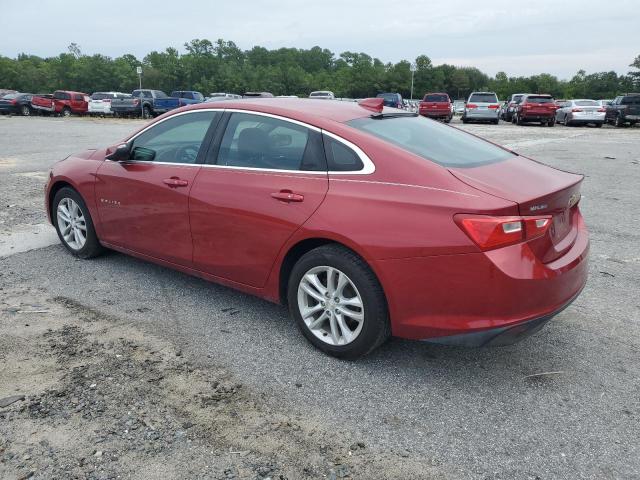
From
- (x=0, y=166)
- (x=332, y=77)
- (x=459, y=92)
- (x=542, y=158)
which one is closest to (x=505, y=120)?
(x=542, y=158)

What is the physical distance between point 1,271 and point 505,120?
115 ft

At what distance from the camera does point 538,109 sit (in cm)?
2862

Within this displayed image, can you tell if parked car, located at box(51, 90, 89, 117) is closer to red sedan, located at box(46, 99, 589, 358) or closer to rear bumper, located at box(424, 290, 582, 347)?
red sedan, located at box(46, 99, 589, 358)

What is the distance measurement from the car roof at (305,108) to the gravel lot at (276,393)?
1483 mm

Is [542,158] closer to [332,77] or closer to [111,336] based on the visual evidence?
[111,336]

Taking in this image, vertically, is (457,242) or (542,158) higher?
(457,242)

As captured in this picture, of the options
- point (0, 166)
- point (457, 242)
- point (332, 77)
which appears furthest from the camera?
point (332, 77)

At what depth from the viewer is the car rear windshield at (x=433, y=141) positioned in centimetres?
349

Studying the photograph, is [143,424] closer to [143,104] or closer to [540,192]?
[540,192]

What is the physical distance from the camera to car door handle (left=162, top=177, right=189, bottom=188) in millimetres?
4215

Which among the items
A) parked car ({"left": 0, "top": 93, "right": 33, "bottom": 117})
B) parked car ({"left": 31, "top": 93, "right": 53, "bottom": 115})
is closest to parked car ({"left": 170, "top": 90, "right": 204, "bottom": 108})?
parked car ({"left": 31, "top": 93, "right": 53, "bottom": 115})

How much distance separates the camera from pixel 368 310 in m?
3.29

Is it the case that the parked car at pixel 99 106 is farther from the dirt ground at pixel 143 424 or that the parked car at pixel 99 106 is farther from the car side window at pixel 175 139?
the dirt ground at pixel 143 424

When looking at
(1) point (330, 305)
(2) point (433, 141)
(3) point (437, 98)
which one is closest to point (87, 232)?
(1) point (330, 305)
